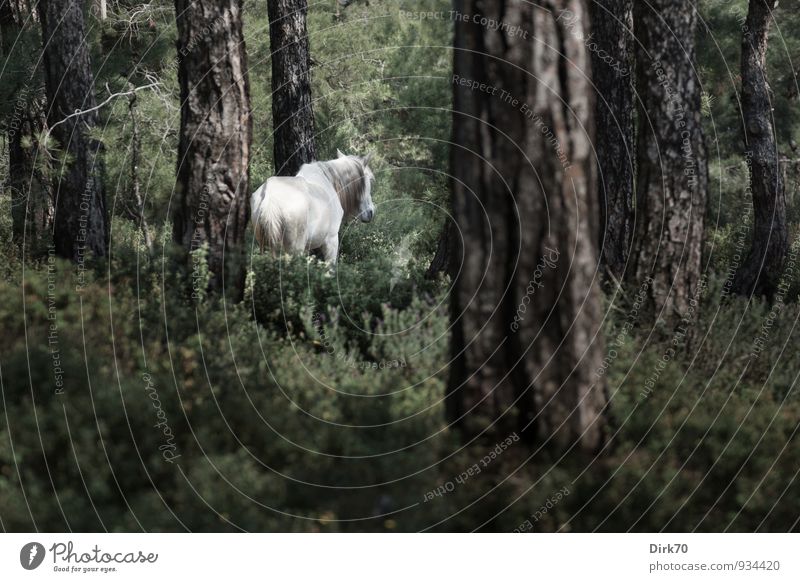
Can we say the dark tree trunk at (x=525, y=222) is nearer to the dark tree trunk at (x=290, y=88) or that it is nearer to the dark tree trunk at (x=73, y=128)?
the dark tree trunk at (x=73, y=128)

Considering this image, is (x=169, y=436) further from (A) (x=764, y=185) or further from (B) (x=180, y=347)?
(A) (x=764, y=185)

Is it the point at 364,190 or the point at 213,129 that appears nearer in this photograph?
the point at 213,129

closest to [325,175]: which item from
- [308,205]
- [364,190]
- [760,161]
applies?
[308,205]

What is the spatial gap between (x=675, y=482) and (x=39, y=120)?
15.5 m

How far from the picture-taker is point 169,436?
6.27 m

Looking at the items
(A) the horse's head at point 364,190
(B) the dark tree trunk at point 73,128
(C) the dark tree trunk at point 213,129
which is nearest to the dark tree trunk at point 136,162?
(B) the dark tree trunk at point 73,128

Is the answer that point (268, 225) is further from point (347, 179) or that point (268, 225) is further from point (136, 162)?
point (136, 162)

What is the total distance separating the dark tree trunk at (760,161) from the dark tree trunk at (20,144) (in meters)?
11.6

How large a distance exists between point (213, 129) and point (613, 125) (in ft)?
19.7

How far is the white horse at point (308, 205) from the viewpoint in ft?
41.5

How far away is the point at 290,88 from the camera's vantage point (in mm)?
16469

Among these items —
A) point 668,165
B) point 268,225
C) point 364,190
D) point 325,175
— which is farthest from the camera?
point 364,190

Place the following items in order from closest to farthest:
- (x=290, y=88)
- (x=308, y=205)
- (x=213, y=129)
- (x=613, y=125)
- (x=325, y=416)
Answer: (x=325, y=416) < (x=213, y=129) < (x=308, y=205) < (x=613, y=125) < (x=290, y=88)
